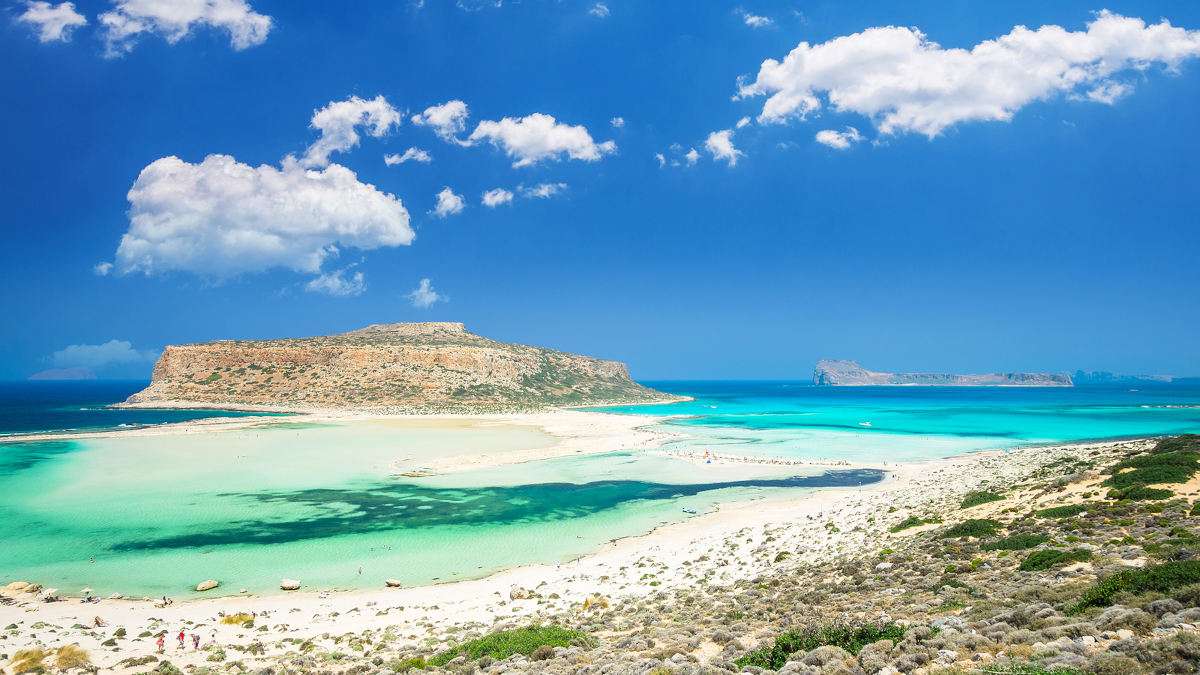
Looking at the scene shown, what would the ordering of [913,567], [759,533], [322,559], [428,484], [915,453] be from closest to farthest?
[913,567] → [322,559] → [759,533] → [428,484] → [915,453]

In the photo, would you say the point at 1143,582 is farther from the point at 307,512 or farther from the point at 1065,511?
the point at 307,512

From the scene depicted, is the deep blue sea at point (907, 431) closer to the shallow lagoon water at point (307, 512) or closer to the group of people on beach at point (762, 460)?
the group of people on beach at point (762, 460)

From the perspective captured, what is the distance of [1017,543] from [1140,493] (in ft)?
23.0

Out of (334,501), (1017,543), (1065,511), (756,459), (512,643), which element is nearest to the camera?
(512,643)

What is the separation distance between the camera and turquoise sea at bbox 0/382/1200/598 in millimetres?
19891

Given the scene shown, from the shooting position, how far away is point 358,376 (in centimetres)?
10562

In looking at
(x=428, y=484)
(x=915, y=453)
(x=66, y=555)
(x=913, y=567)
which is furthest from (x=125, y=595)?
(x=915, y=453)

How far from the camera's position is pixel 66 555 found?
20750 mm

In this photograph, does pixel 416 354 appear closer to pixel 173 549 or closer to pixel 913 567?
pixel 173 549

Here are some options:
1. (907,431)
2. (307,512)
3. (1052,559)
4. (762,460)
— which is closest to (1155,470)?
(1052,559)

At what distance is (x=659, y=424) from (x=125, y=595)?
2566 inches

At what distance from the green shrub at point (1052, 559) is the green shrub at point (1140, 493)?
300 inches

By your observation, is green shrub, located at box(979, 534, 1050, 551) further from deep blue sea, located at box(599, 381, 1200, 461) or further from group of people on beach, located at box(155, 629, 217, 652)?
deep blue sea, located at box(599, 381, 1200, 461)

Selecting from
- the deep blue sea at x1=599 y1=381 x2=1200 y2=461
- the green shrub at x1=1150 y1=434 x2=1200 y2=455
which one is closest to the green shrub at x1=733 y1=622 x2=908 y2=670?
the green shrub at x1=1150 y1=434 x2=1200 y2=455
